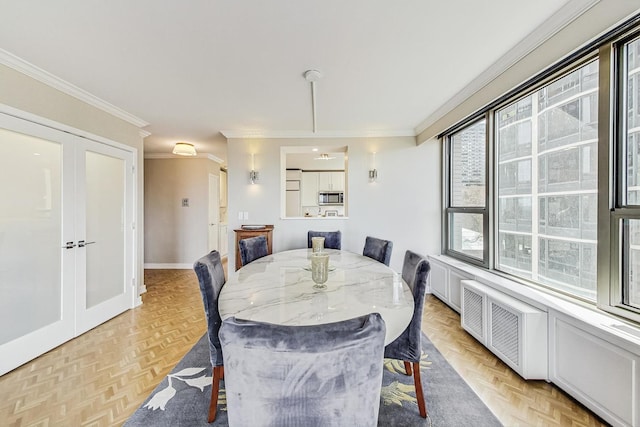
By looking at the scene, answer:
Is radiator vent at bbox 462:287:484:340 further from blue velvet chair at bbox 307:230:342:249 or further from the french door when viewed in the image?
the french door

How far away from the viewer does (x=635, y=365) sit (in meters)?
1.42

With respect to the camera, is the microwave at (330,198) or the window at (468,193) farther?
the microwave at (330,198)

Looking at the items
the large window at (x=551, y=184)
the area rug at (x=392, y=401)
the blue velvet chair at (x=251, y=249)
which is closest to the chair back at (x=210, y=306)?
the area rug at (x=392, y=401)

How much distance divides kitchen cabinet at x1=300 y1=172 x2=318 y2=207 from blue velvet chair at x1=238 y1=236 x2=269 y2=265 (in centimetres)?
468

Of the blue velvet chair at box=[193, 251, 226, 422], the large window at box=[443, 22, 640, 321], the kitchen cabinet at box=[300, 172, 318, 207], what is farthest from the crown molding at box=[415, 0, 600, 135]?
the kitchen cabinet at box=[300, 172, 318, 207]

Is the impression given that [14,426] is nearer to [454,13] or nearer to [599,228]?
[454,13]

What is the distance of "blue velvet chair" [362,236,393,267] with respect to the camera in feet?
9.20

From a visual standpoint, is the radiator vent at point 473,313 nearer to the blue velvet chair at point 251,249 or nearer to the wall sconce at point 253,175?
the blue velvet chair at point 251,249

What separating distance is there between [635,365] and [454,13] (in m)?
2.28

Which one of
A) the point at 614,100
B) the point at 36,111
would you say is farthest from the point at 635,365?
the point at 36,111

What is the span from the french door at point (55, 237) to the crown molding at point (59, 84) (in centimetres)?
43

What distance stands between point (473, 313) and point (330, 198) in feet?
17.9

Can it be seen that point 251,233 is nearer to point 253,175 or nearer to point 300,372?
point 253,175

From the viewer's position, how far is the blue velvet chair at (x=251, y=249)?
290 cm
